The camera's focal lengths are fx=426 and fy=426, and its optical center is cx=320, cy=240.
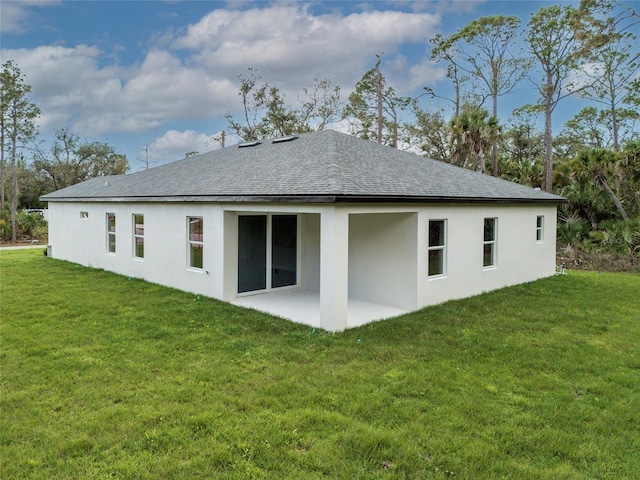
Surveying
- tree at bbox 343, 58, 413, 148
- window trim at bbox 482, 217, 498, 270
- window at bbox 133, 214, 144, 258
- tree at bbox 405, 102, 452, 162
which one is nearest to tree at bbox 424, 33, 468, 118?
tree at bbox 405, 102, 452, 162

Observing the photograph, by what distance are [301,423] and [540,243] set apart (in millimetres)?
11812

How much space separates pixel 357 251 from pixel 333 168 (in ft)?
7.89

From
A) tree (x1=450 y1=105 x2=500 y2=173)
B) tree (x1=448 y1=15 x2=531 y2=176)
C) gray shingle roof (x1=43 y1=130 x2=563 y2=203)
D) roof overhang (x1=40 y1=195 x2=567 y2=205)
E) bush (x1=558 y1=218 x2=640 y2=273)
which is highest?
tree (x1=448 y1=15 x2=531 y2=176)

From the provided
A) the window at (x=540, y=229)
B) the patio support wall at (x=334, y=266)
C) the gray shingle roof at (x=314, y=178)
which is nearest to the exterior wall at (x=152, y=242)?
the gray shingle roof at (x=314, y=178)

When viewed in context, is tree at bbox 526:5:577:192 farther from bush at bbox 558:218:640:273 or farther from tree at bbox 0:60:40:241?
tree at bbox 0:60:40:241

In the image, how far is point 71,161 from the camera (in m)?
38.9

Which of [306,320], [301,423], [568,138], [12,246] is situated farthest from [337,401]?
[568,138]

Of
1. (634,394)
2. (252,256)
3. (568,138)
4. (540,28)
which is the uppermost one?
(540,28)

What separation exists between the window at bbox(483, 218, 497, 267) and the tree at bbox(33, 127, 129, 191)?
123 feet

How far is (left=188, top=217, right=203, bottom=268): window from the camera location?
10586 millimetres

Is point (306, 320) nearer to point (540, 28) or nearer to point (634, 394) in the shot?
point (634, 394)

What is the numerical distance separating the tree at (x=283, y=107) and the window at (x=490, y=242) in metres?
22.9

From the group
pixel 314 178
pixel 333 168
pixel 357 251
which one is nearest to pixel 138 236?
pixel 357 251

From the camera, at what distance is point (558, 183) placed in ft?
75.8
